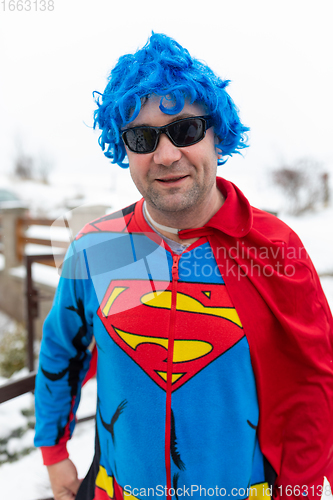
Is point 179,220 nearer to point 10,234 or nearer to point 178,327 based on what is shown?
point 178,327

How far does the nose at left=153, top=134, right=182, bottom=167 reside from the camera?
3.43 feet

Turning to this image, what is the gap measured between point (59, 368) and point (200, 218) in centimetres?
83

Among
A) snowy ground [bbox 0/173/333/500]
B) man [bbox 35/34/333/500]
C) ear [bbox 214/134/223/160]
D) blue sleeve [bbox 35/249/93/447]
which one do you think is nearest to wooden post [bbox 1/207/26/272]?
snowy ground [bbox 0/173/333/500]

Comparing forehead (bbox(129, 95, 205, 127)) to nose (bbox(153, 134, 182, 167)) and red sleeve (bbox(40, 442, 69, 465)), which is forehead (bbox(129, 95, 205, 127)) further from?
red sleeve (bbox(40, 442, 69, 465))

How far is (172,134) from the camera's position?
41.6 inches

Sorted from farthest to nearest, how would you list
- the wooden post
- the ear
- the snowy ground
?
the wooden post < the snowy ground < the ear

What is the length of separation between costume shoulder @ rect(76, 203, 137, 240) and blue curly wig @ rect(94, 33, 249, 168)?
29 centimetres

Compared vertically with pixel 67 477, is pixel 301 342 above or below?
above

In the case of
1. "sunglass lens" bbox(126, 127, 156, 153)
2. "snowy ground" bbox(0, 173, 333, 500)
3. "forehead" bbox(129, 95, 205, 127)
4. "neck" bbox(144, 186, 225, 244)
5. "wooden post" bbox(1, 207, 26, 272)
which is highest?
"wooden post" bbox(1, 207, 26, 272)

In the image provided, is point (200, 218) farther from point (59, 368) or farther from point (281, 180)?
point (281, 180)

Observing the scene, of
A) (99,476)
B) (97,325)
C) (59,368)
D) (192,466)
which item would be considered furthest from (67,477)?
(97,325)

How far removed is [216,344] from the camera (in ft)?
3.46

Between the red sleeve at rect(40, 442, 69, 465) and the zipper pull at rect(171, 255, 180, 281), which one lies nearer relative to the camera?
the zipper pull at rect(171, 255, 180, 281)

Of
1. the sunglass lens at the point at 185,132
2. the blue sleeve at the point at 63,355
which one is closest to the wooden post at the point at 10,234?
the blue sleeve at the point at 63,355
